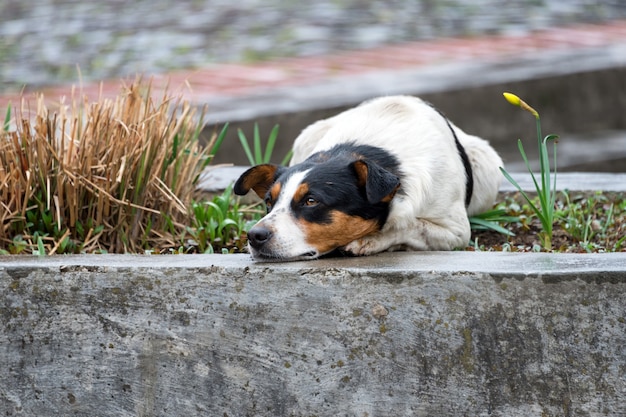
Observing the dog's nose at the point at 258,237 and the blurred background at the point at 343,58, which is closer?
the dog's nose at the point at 258,237

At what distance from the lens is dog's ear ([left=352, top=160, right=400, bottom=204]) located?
3.92 metres

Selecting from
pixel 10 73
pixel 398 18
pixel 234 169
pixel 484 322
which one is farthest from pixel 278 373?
pixel 398 18

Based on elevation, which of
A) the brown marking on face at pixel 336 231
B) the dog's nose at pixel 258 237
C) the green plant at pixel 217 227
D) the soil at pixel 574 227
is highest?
the dog's nose at pixel 258 237

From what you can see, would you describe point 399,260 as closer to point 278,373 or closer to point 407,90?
point 278,373

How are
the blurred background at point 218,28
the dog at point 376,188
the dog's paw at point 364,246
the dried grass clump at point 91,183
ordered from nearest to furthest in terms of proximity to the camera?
the dog at point 376,188 < the dog's paw at point 364,246 < the dried grass clump at point 91,183 < the blurred background at point 218,28

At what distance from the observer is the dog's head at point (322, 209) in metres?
3.84

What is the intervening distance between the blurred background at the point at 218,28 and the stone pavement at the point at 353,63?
1.05 ft

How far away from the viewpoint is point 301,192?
3947mm

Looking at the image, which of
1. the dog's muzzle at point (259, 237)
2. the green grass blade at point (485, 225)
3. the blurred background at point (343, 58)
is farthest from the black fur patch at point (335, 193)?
the blurred background at point (343, 58)

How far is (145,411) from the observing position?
378cm

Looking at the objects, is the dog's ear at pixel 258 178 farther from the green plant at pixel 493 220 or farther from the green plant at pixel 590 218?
the green plant at pixel 590 218

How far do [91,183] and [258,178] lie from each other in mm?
743

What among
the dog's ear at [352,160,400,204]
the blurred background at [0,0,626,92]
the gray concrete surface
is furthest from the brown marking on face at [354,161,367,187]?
the blurred background at [0,0,626,92]

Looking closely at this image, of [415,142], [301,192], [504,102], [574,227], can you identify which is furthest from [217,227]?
[504,102]
